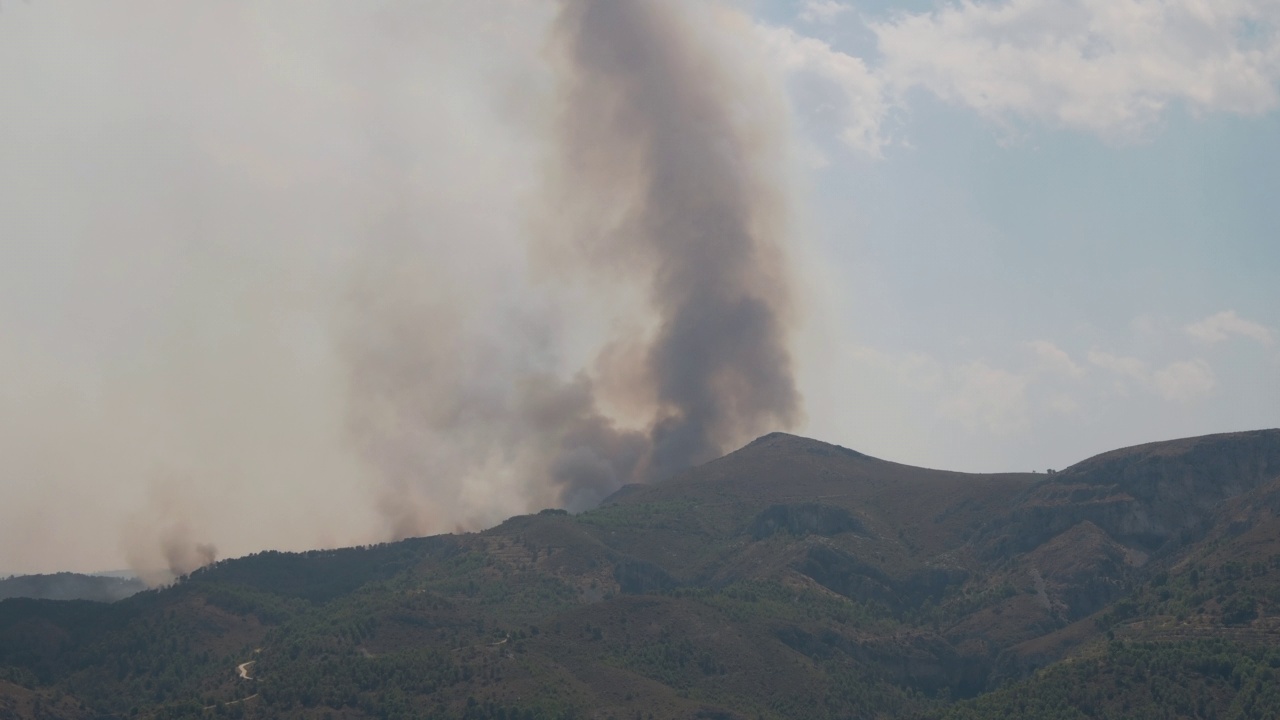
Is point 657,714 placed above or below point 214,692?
below

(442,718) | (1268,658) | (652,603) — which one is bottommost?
(1268,658)

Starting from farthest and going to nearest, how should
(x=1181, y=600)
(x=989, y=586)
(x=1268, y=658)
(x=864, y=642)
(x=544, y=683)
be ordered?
(x=989, y=586) < (x=864, y=642) < (x=1181, y=600) < (x=544, y=683) < (x=1268, y=658)

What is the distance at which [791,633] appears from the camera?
547 ft

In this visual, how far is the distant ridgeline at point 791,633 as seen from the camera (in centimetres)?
14025

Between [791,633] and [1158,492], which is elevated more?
[1158,492]

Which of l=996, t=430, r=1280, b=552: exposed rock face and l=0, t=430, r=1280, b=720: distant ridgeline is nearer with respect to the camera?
l=0, t=430, r=1280, b=720: distant ridgeline

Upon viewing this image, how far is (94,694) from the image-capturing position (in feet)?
541

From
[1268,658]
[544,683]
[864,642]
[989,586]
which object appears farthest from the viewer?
[989,586]

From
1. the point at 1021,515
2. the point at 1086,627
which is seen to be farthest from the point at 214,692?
the point at 1021,515

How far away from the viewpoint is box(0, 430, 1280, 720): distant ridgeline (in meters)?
140

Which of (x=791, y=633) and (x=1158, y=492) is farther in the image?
(x=1158, y=492)

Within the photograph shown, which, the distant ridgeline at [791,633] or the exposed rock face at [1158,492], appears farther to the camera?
the exposed rock face at [1158,492]

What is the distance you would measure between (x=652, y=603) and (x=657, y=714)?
32195mm

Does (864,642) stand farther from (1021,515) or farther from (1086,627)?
(1021,515)
